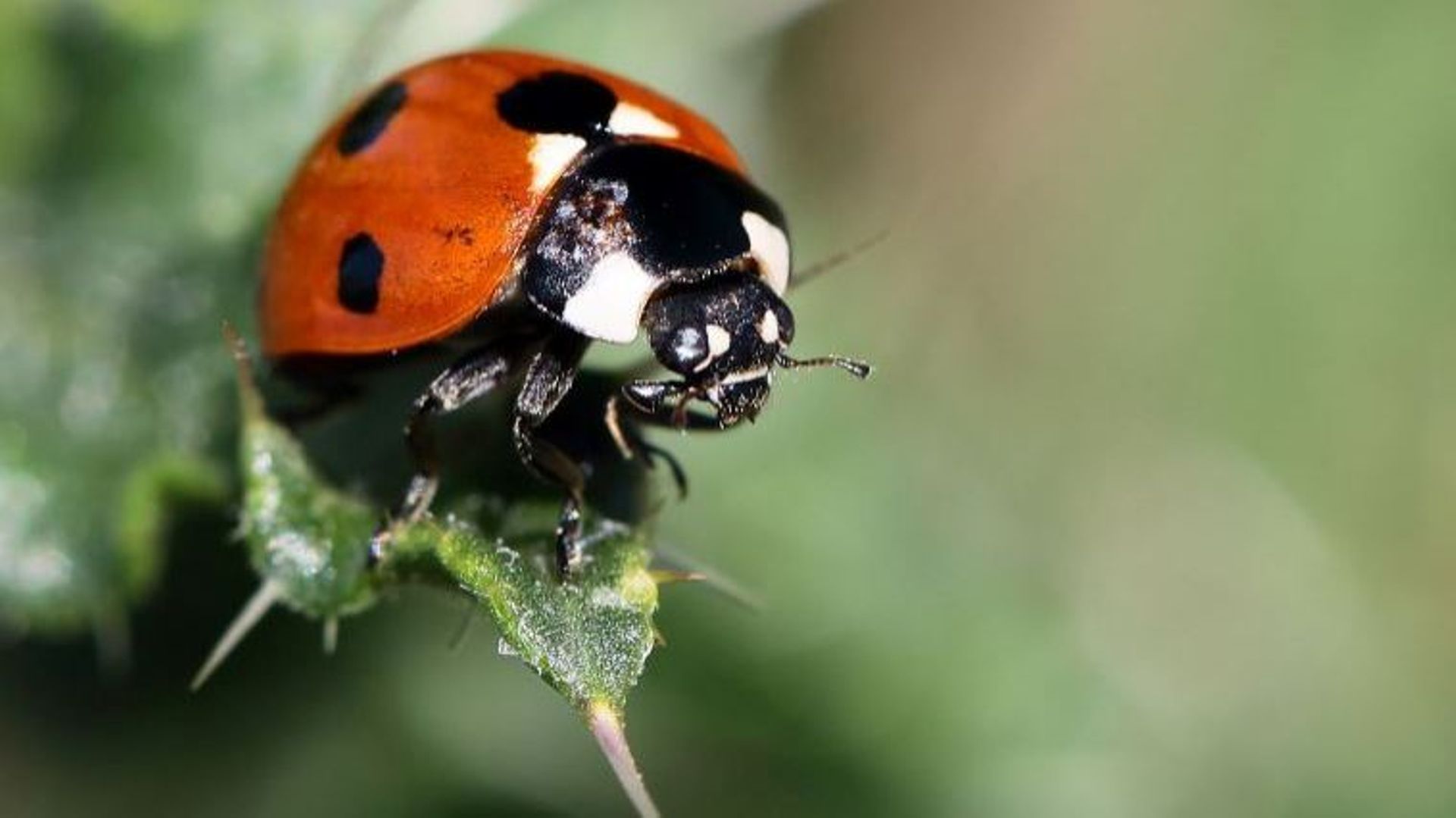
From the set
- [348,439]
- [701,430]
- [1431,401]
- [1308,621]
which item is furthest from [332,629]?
[1431,401]

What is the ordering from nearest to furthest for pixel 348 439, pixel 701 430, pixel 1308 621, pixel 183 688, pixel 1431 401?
pixel 701 430 → pixel 348 439 → pixel 183 688 → pixel 1308 621 → pixel 1431 401

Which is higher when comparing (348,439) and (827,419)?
(827,419)

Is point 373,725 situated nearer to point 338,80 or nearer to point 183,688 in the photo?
point 183,688

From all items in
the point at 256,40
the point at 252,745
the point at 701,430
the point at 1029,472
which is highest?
the point at 1029,472

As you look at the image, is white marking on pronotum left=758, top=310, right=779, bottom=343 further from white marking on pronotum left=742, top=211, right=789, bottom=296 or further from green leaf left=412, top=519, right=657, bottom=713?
green leaf left=412, top=519, right=657, bottom=713

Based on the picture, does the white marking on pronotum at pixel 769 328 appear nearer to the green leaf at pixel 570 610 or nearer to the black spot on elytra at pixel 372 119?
the green leaf at pixel 570 610

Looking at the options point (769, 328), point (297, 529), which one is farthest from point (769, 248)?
point (297, 529)

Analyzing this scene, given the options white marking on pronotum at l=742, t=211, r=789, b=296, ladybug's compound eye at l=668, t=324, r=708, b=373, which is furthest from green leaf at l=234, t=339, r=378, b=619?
white marking on pronotum at l=742, t=211, r=789, b=296
